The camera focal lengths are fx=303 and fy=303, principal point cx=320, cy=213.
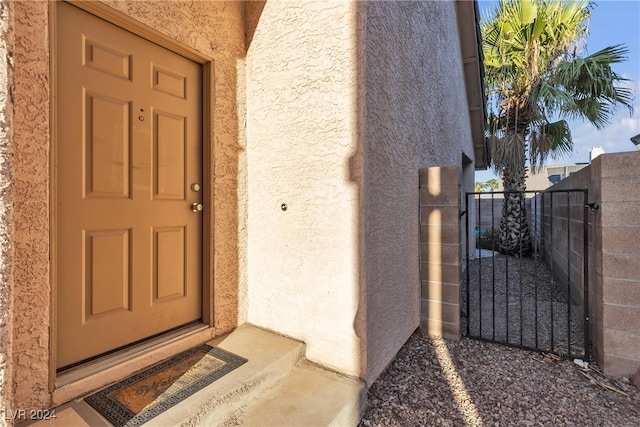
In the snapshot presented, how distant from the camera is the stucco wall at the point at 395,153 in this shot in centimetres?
253

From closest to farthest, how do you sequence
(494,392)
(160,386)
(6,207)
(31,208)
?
(6,207), (31,208), (160,386), (494,392)

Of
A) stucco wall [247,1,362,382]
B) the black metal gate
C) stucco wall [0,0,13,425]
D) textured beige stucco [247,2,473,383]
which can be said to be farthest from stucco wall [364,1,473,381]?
stucco wall [0,0,13,425]

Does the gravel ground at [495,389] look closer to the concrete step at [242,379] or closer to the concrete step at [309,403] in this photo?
the concrete step at [309,403]

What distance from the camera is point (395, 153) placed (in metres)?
3.03

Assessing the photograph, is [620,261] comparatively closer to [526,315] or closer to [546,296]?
[526,315]

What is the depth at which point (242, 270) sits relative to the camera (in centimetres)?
304

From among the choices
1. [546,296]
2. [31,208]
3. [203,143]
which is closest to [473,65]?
[546,296]

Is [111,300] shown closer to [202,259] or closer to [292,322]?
[202,259]

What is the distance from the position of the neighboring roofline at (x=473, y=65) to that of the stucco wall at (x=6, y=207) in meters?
7.48

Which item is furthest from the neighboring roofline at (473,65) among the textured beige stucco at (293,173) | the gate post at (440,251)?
the gate post at (440,251)

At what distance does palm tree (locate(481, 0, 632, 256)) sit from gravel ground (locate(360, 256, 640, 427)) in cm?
378

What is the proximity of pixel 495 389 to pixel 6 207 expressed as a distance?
3.62m

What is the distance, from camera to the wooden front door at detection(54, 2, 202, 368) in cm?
202

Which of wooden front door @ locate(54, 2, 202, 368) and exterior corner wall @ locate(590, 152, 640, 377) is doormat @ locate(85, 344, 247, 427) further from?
exterior corner wall @ locate(590, 152, 640, 377)
